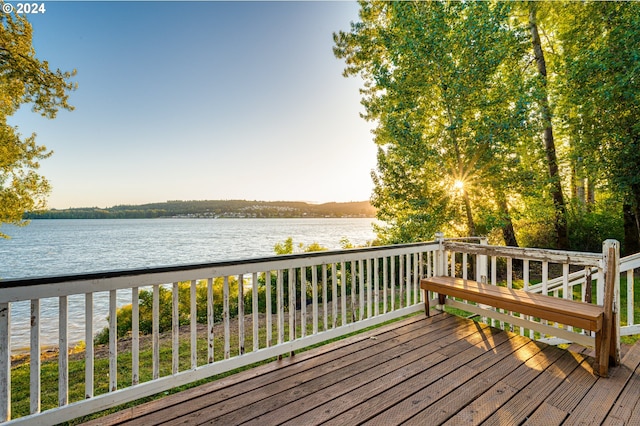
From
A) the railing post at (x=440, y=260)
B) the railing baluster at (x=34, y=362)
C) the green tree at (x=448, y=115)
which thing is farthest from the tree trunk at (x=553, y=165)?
the railing baluster at (x=34, y=362)

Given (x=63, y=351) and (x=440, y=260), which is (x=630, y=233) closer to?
(x=440, y=260)

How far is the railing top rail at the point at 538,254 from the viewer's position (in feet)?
8.75

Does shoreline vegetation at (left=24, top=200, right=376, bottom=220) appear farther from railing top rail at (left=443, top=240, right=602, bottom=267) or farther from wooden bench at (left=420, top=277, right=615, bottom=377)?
wooden bench at (left=420, top=277, right=615, bottom=377)

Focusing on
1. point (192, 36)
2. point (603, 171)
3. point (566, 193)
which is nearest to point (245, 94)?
point (192, 36)

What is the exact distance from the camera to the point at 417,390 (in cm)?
212

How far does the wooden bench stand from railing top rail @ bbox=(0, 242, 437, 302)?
1.21 m

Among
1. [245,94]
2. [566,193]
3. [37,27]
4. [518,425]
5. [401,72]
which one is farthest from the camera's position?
[566,193]

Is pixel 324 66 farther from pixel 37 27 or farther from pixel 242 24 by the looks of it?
pixel 37 27

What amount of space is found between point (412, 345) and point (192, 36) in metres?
8.63

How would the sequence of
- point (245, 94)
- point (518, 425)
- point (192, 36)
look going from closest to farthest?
1. point (518, 425)
2. point (192, 36)
3. point (245, 94)

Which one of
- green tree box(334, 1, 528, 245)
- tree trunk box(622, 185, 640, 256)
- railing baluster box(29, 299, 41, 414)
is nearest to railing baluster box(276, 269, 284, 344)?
railing baluster box(29, 299, 41, 414)

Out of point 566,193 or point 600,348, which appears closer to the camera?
point 600,348

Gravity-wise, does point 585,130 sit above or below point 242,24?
below

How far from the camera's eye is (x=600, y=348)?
2322mm
